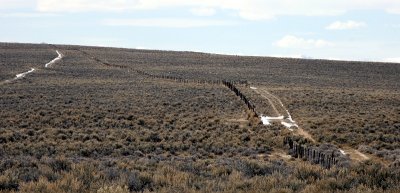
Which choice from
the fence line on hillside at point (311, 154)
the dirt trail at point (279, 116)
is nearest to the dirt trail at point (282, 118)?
the dirt trail at point (279, 116)

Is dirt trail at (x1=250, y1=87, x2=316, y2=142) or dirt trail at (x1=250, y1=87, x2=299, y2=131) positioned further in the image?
dirt trail at (x1=250, y1=87, x2=299, y2=131)

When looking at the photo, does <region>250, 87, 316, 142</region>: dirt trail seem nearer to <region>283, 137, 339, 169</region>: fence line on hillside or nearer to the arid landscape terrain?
the arid landscape terrain

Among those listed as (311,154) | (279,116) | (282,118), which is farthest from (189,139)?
(279,116)

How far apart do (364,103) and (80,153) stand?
98.7ft

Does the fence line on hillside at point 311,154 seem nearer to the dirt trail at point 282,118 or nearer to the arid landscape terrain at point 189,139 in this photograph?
→ the arid landscape terrain at point 189,139

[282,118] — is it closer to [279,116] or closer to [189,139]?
A: [279,116]

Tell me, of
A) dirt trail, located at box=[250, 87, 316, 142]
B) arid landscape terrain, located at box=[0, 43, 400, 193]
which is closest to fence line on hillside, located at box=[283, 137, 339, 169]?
arid landscape terrain, located at box=[0, 43, 400, 193]

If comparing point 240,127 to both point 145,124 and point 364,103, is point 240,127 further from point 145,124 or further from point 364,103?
point 364,103

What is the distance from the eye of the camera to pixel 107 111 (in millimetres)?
35375

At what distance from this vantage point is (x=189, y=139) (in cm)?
2547

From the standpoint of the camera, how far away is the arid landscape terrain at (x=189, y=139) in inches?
448

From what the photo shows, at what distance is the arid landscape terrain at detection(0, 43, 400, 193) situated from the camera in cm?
1137

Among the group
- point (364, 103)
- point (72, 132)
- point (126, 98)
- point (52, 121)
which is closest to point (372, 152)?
point (72, 132)

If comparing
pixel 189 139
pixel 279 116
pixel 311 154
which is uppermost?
pixel 311 154
